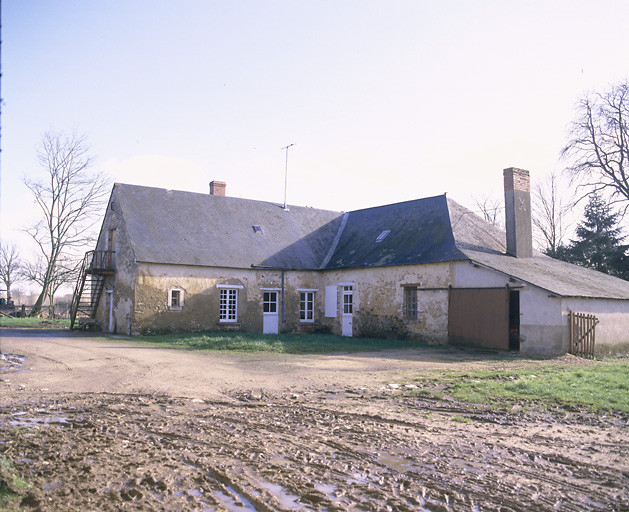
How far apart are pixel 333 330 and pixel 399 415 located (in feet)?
54.9

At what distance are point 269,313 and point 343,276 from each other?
11.8 feet

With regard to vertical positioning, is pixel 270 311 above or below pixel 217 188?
below

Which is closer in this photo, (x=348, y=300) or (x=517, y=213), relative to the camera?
(x=517, y=213)

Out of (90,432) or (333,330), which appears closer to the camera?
(90,432)

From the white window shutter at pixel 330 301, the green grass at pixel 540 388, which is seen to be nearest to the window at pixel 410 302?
the white window shutter at pixel 330 301

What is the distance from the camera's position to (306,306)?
80.7ft

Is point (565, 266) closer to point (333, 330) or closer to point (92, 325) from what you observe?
point (333, 330)

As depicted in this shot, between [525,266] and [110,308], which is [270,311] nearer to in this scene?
[110,308]

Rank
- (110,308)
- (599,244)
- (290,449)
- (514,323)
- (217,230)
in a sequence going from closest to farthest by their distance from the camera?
(290,449) → (514,323) → (110,308) → (217,230) → (599,244)

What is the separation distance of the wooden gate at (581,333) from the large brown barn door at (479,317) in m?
1.81

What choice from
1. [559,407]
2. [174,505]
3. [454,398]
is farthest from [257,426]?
[559,407]

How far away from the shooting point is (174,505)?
4105 millimetres

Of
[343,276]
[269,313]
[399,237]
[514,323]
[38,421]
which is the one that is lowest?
[38,421]

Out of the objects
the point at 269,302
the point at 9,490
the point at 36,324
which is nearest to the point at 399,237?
the point at 269,302
